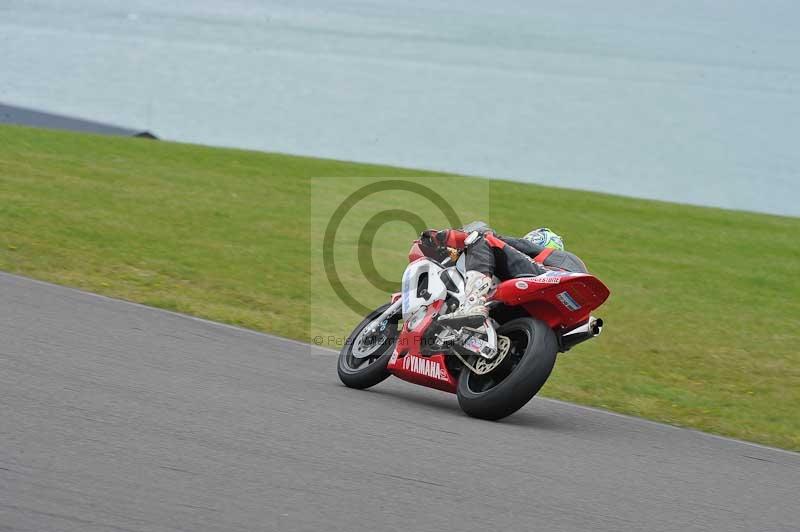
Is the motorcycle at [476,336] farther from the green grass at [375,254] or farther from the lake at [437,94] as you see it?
the lake at [437,94]

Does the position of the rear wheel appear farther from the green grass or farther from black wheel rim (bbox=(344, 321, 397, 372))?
the green grass

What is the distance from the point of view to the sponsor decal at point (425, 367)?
7.44 metres

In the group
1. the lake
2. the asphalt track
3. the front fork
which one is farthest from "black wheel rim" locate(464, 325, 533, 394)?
the lake

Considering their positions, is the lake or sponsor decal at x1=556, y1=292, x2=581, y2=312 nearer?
sponsor decal at x1=556, y1=292, x2=581, y2=312

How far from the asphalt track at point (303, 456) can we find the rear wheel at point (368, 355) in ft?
0.54

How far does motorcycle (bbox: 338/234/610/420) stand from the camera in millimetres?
6848

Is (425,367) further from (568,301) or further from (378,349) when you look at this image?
(568,301)

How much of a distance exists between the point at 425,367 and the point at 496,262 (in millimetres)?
859

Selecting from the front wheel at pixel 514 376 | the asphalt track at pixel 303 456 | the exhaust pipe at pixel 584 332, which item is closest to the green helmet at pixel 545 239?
the exhaust pipe at pixel 584 332

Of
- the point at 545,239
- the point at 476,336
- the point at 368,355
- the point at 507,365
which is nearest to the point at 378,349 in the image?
the point at 368,355

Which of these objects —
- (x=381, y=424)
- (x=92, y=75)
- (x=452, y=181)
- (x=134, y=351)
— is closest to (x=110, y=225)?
(x=134, y=351)

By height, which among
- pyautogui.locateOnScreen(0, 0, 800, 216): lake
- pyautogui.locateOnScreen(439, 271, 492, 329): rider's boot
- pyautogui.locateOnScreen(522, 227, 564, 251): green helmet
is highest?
pyautogui.locateOnScreen(0, 0, 800, 216): lake

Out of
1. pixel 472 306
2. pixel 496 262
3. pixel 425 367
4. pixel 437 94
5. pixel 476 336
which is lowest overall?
pixel 425 367

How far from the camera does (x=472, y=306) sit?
7176 mm
